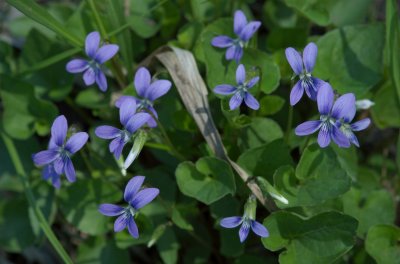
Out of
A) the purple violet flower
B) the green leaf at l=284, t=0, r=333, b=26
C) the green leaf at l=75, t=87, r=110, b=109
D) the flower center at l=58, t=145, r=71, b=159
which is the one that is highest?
the flower center at l=58, t=145, r=71, b=159

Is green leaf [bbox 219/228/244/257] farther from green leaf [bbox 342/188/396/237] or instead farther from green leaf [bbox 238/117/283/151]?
green leaf [bbox 342/188/396/237]

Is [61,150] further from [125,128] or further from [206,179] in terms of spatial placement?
[206,179]

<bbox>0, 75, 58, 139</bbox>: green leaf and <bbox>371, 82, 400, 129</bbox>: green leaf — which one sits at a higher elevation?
<bbox>0, 75, 58, 139</bbox>: green leaf

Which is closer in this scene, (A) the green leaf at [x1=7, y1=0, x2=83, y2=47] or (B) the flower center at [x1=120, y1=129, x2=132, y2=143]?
(B) the flower center at [x1=120, y1=129, x2=132, y2=143]

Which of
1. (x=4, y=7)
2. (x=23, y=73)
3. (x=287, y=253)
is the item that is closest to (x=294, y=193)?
(x=287, y=253)

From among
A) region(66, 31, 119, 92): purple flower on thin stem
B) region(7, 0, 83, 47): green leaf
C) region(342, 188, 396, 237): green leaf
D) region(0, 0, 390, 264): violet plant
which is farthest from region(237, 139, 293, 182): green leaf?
region(7, 0, 83, 47): green leaf

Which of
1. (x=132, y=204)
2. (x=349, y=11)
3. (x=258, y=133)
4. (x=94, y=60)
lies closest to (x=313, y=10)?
(x=349, y=11)

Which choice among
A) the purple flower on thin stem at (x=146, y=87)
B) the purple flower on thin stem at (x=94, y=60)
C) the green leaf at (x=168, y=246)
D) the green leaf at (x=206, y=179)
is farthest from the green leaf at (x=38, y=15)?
the green leaf at (x=168, y=246)
